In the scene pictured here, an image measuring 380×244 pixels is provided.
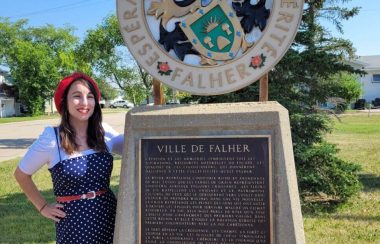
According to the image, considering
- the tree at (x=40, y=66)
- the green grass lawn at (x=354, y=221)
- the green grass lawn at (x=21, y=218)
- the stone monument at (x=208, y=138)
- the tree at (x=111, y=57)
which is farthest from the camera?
the tree at (x=40, y=66)

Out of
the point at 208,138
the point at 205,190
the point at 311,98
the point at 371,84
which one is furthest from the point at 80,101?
the point at 371,84

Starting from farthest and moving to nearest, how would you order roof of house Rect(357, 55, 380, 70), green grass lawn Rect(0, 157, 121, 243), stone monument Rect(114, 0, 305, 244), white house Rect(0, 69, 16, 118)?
roof of house Rect(357, 55, 380, 70) < white house Rect(0, 69, 16, 118) < green grass lawn Rect(0, 157, 121, 243) < stone monument Rect(114, 0, 305, 244)

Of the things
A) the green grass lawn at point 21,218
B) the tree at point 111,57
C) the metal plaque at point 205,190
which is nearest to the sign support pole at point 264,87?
the metal plaque at point 205,190

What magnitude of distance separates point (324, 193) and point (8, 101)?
169 ft

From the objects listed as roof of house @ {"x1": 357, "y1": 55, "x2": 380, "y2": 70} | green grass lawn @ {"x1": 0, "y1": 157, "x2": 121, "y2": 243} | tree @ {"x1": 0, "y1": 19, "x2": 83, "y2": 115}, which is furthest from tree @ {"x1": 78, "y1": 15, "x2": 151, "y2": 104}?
roof of house @ {"x1": 357, "y1": 55, "x2": 380, "y2": 70}

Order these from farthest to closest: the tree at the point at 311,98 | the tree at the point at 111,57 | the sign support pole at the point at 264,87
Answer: the tree at the point at 111,57 → the tree at the point at 311,98 → the sign support pole at the point at 264,87

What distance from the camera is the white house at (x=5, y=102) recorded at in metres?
52.5

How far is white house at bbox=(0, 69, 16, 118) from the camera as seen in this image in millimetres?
52509

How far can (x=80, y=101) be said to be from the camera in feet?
9.78

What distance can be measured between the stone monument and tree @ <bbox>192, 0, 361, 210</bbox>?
13.4 ft

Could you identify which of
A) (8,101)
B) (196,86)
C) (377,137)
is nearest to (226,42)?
(196,86)

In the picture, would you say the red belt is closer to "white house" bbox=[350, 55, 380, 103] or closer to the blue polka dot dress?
the blue polka dot dress

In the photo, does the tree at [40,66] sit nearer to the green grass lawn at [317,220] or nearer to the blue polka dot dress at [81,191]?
the green grass lawn at [317,220]

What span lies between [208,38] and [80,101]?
0.96 meters
